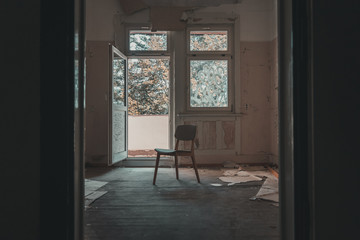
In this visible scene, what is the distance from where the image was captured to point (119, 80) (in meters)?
5.10

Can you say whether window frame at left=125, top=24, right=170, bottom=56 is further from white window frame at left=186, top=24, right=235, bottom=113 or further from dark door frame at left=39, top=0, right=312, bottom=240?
dark door frame at left=39, top=0, right=312, bottom=240

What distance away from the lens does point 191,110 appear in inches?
205

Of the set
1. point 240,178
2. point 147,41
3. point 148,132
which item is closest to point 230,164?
point 240,178

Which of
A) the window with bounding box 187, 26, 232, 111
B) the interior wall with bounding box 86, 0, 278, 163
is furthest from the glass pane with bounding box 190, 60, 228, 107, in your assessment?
the interior wall with bounding box 86, 0, 278, 163

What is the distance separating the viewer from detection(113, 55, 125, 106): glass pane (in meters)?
4.98

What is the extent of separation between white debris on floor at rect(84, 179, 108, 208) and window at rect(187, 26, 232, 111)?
228 centimetres

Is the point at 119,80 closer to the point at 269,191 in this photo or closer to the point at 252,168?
the point at 252,168

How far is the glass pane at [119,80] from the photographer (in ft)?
16.4

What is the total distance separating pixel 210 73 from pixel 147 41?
1401 millimetres

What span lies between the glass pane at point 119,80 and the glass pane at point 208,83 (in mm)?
1310

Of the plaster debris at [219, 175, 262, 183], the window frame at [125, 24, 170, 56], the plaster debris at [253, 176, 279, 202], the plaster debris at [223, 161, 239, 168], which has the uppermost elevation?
the window frame at [125, 24, 170, 56]
